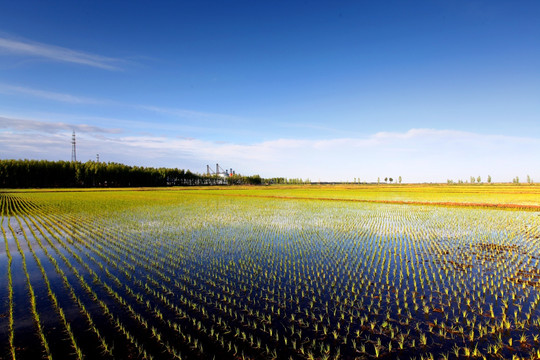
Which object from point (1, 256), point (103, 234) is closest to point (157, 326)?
point (1, 256)

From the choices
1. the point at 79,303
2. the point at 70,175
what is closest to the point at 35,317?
the point at 79,303

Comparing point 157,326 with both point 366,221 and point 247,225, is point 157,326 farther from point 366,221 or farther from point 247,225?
point 366,221

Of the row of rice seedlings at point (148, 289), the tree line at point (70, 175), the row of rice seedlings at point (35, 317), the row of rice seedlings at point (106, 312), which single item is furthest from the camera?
the tree line at point (70, 175)

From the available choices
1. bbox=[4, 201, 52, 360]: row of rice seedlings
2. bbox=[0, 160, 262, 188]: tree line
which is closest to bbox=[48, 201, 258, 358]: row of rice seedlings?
bbox=[4, 201, 52, 360]: row of rice seedlings

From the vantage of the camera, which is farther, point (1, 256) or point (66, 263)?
point (1, 256)

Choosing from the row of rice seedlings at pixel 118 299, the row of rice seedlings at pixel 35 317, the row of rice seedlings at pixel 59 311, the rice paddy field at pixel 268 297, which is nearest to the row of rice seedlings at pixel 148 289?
the rice paddy field at pixel 268 297

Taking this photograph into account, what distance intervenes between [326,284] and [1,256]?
12.1m

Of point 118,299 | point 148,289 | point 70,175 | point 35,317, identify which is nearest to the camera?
point 35,317

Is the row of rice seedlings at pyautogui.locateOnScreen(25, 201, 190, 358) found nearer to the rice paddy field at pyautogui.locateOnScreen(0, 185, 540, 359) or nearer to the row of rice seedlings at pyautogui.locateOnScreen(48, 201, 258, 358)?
the rice paddy field at pyautogui.locateOnScreen(0, 185, 540, 359)

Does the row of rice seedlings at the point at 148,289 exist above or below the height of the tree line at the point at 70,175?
below

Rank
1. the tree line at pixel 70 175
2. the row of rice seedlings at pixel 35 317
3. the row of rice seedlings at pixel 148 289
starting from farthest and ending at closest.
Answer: the tree line at pixel 70 175, the row of rice seedlings at pixel 148 289, the row of rice seedlings at pixel 35 317

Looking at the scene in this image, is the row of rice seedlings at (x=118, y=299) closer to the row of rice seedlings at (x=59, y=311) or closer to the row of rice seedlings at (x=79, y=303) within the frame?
the row of rice seedlings at (x=79, y=303)

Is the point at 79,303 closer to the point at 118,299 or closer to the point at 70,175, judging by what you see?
the point at 118,299

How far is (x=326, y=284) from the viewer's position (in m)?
7.49
